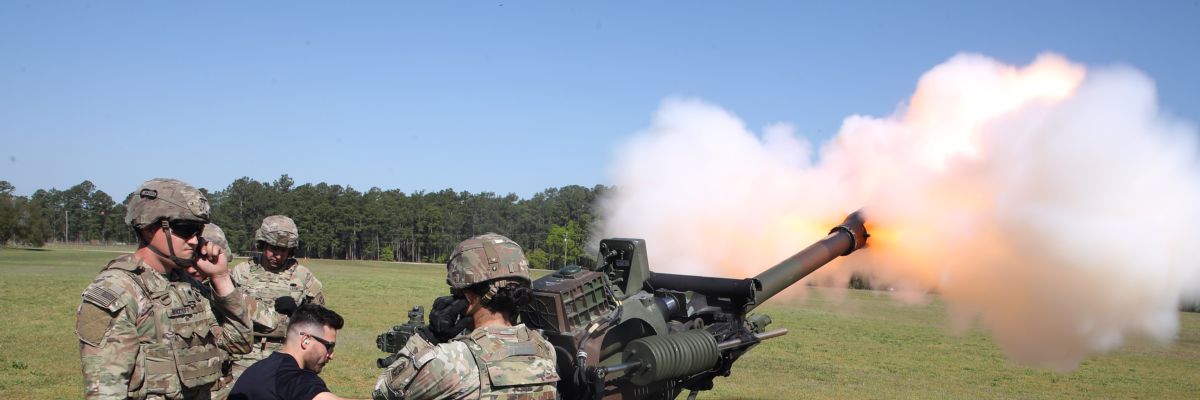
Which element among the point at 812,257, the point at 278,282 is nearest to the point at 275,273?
the point at 278,282

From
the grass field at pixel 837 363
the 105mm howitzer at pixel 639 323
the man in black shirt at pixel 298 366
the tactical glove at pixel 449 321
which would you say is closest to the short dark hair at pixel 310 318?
the man in black shirt at pixel 298 366

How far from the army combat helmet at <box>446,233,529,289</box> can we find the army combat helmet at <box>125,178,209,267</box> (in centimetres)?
159

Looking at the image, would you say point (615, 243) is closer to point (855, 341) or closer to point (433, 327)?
point (433, 327)

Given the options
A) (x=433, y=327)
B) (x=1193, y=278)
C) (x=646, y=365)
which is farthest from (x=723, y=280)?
(x=1193, y=278)

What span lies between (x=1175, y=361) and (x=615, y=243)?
2073cm

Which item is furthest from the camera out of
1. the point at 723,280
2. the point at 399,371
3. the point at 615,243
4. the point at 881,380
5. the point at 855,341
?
the point at 855,341

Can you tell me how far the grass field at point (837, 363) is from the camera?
14438mm

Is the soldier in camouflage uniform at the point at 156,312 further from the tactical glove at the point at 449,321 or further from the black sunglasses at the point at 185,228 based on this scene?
the tactical glove at the point at 449,321

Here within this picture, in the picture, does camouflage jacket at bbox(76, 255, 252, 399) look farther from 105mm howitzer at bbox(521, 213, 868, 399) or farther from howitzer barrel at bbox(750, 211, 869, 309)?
howitzer barrel at bbox(750, 211, 869, 309)

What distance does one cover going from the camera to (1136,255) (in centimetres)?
1077

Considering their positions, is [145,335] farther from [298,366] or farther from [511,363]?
[511,363]

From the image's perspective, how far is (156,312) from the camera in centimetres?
459

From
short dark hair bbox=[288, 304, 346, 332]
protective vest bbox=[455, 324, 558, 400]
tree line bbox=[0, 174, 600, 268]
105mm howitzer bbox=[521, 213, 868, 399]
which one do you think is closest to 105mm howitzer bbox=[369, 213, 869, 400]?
105mm howitzer bbox=[521, 213, 868, 399]

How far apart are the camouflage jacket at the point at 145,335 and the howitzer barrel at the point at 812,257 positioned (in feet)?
19.6
